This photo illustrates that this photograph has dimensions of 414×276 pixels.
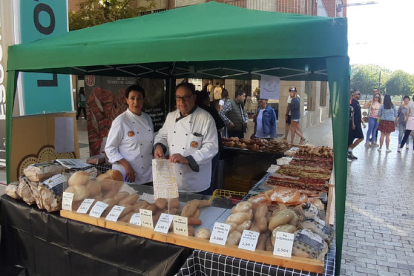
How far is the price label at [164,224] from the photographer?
6.54 ft

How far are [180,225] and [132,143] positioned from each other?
55.8 inches

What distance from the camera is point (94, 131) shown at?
5.46 m

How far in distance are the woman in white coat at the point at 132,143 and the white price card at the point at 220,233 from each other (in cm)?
139

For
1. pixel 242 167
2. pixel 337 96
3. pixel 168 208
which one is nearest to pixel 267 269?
pixel 168 208

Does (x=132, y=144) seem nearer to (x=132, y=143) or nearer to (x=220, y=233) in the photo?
(x=132, y=143)

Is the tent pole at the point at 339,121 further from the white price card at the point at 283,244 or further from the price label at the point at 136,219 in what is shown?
the price label at the point at 136,219

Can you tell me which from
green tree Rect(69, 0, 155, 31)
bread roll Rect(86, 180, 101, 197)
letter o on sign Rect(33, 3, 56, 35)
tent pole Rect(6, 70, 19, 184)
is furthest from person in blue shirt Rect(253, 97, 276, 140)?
green tree Rect(69, 0, 155, 31)

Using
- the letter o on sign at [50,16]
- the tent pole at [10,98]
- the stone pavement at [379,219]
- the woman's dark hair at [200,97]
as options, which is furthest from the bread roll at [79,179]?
the letter o on sign at [50,16]

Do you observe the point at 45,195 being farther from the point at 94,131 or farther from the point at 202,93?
the point at 94,131

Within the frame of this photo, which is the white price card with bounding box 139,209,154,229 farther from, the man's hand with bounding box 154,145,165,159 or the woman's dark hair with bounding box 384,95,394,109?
the woman's dark hair with bounding box 384,95,394,109

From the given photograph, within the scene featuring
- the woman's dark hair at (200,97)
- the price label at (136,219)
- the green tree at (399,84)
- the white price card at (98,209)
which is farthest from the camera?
the green tree at (399,84)

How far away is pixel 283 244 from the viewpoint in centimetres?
171

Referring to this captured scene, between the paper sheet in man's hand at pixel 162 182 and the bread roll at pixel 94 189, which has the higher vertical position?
the paper sheet in man's hand at pixel 162 182

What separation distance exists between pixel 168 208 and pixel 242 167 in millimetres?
3507
